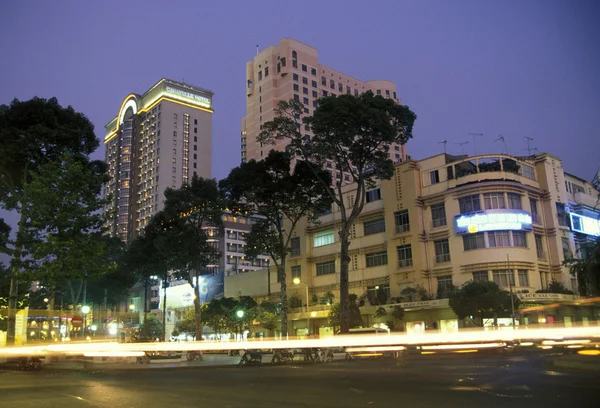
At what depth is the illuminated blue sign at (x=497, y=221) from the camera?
4775 cm

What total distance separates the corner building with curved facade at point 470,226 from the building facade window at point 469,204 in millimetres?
91

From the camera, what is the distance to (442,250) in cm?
5144

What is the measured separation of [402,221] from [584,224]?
19.5 metres

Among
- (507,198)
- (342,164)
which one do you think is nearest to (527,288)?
(507,198)

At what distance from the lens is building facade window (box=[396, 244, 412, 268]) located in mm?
52625

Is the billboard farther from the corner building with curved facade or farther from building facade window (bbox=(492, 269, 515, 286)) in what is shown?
building facade window (bbox=(492, 269, 515, 286))

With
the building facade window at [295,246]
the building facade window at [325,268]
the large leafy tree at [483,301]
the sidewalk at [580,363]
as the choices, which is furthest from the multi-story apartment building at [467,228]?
the sidewalk at [580,363]

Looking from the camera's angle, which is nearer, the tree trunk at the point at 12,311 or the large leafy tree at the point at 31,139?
the tree trunk at the point at 12,311

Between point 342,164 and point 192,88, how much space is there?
129584mm

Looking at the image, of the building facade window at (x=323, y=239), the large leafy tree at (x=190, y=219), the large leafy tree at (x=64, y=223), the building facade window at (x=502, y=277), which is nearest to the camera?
the large leafy tree at (x=64, y=223)

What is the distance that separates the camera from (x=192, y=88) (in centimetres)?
15938

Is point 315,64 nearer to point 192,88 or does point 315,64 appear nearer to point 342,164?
point 192,88

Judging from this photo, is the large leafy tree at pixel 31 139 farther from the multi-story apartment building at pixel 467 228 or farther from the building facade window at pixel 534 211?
the building facade window at pixel 534 211

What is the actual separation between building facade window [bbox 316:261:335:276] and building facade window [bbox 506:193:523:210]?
20.9m
